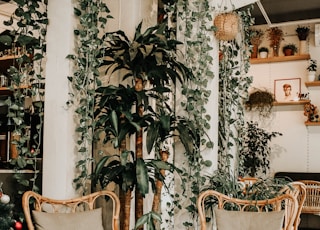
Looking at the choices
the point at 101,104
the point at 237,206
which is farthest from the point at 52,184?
the point at 237,206

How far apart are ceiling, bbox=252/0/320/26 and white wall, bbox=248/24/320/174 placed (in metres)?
0.55

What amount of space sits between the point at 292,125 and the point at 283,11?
6.32 feet

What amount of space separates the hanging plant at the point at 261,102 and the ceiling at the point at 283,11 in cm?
114

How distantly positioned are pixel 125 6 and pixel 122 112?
134cm

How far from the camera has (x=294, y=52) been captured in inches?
303

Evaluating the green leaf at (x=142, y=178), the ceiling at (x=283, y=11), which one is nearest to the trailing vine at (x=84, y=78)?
the green leaf at (x=142, y=178)

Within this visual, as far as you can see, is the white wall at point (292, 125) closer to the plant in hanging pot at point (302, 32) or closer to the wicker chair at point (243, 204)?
the plant in hanging pot at point (302, 32)

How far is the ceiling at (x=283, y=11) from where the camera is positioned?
21.1ft

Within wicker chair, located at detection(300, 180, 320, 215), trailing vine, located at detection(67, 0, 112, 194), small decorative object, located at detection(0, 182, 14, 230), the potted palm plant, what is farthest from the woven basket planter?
wicker chair, located at detection(300, 180, 320, 215)

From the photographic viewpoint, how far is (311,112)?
7.44 metres

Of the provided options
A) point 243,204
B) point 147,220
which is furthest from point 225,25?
point 147,220

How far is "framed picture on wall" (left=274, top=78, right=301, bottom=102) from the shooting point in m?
7.66

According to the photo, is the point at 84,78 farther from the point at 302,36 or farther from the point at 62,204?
the point at 302,36

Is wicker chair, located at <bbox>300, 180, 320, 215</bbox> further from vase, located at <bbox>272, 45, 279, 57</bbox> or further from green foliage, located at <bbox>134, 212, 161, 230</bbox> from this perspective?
green foliage, located at <bbox>134, 212, 161, 230</bbox>
